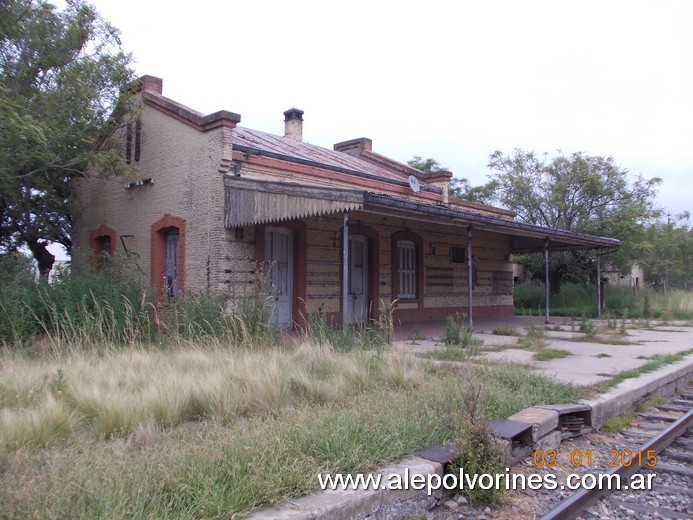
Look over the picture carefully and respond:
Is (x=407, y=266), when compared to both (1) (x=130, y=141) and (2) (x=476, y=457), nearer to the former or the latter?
(1) (x=130, y=141)

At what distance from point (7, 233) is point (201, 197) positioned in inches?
340

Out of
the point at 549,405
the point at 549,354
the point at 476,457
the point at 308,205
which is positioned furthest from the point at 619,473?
the point at 308,205

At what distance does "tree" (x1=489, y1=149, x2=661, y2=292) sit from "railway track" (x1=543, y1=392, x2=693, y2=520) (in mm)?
18961

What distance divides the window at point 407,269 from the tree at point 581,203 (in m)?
10.8

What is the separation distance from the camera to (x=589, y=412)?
5.96m

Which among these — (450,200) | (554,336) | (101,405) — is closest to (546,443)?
(101,405)

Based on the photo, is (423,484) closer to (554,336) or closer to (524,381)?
(524,381)

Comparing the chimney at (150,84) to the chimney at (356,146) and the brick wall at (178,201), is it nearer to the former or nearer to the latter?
the brick wall at (178,201)

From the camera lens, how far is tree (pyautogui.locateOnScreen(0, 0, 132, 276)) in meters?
11.4

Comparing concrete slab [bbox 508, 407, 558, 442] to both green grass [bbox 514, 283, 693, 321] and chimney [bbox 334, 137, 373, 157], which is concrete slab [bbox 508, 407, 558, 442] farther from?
chimney [bbox 334, 137, 373, 157]

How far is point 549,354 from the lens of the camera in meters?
9.69

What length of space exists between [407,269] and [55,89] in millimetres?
10379

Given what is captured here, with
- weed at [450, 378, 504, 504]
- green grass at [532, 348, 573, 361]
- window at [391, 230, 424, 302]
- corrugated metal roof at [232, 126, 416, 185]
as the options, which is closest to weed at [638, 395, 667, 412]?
green grass at [532, 348, 573, 361]

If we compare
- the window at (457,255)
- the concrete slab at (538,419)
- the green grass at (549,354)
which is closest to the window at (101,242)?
the window at (457,255)
